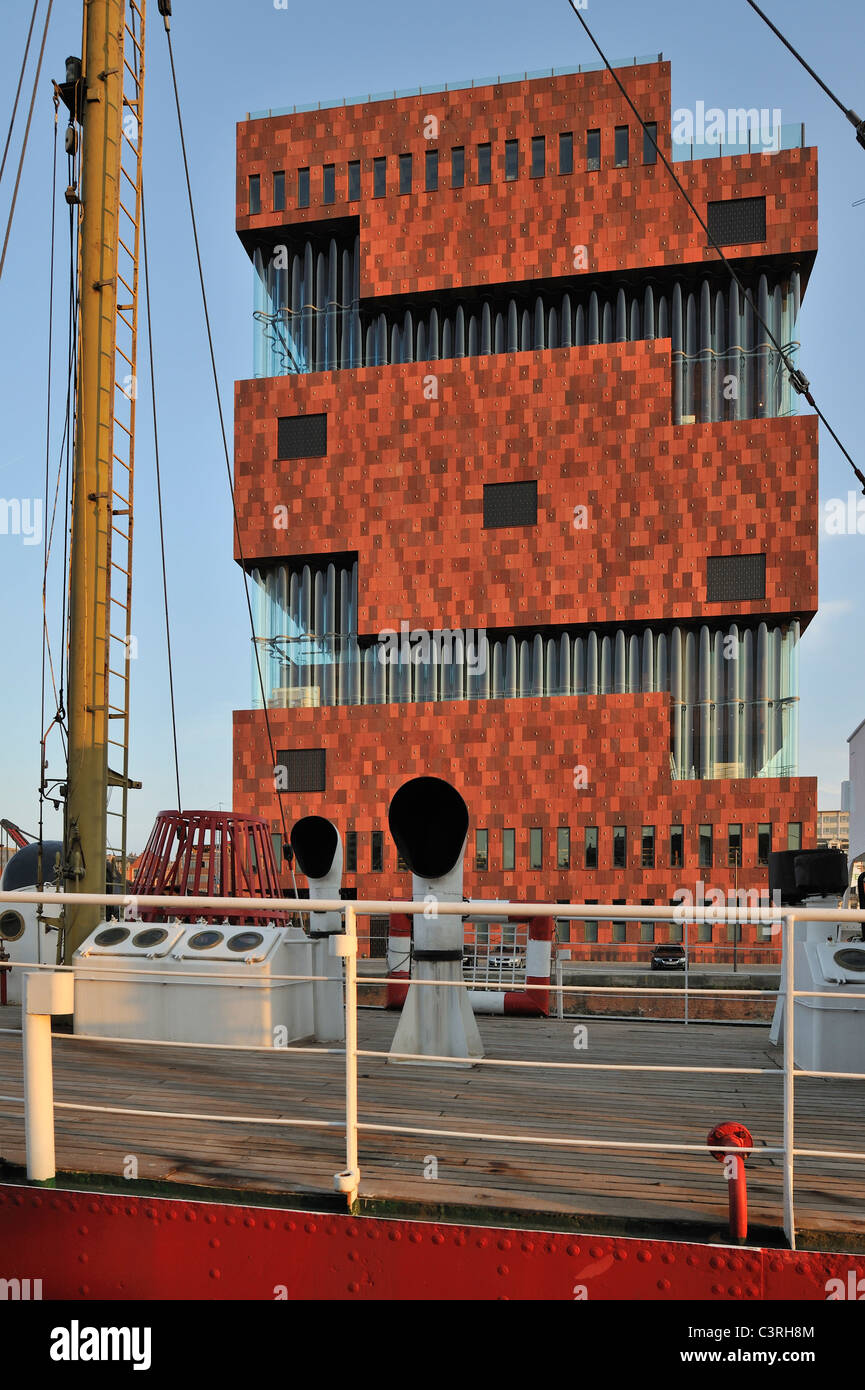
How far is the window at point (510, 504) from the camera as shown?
41688mm

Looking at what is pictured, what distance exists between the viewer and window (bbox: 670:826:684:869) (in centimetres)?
3909

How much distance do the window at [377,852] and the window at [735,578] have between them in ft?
50.7

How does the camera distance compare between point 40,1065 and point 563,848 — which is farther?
point 563,848

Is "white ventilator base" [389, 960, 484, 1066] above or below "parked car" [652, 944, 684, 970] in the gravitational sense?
above

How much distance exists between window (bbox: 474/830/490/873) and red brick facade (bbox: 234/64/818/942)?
23 cm

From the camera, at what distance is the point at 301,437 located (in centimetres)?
4412

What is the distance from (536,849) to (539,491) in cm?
1385

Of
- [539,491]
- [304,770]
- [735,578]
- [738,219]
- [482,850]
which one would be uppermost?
[738,219]

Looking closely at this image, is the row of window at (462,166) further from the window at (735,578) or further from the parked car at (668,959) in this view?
the parked car at (668,959)

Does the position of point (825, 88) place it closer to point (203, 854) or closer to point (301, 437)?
point (203, 854)

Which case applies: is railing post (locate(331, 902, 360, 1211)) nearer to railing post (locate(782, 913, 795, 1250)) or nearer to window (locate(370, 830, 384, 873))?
railing post (locate(782, 913, 795, 1250))

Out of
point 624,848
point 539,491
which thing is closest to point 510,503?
point 539,491

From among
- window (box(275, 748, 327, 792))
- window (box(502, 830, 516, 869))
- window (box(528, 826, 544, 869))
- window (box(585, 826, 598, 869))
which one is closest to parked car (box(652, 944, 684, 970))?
window (box(585, 826, 598, 869))

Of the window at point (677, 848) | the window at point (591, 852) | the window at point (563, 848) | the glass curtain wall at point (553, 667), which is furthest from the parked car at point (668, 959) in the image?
the glass curtain wall at point (553, 667)
